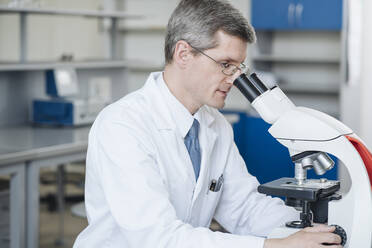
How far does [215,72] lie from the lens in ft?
5.17

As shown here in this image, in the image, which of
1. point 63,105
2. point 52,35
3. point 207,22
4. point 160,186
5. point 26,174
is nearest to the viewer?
point 160,186

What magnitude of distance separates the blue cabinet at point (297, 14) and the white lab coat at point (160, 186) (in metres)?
3.21

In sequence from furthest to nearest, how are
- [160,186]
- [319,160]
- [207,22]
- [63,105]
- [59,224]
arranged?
[59,224] → [63,105] → [207,22] → [160,186] → [319,160]

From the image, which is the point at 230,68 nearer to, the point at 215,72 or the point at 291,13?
the point at 215,72

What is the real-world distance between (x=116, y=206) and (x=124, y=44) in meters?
5.33

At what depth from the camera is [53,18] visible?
5480 millimetres

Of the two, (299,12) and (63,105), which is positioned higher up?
(299,12)

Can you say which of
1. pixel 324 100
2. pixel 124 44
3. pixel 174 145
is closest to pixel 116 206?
pixel 174 145

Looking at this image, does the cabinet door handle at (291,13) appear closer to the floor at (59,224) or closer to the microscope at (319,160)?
the floor at (59,224)

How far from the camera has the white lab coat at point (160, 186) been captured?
4.47ft

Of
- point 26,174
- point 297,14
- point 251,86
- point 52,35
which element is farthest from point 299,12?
point 251,86

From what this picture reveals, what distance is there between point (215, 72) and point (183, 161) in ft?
0.81

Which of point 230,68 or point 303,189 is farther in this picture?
point 230,68

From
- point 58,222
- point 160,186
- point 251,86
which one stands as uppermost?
point 251,86
